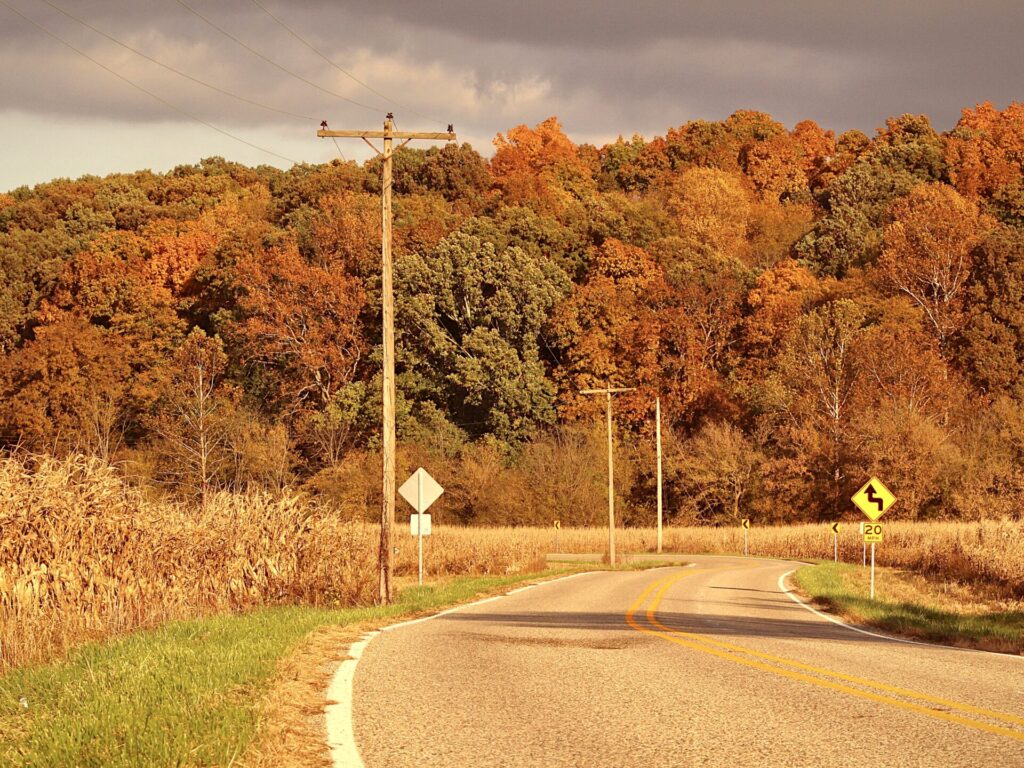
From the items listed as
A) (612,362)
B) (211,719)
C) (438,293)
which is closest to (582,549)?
(612,362)

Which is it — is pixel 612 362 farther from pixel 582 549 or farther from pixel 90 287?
pixel 90 287

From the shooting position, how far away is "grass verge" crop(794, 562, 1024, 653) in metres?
17.2

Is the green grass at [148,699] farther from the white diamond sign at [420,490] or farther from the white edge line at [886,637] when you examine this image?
the white diamond sign at [420,490]

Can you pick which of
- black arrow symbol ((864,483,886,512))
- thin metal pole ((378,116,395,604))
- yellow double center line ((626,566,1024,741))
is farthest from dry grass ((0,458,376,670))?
black arrow symbol ((864,483,886,512))

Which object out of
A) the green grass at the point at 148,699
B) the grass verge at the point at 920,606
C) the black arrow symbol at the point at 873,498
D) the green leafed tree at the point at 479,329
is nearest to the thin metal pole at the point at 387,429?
the green grass at the point at 148,699

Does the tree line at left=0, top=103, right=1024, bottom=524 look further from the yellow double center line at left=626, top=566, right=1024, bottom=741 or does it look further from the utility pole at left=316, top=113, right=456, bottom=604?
the yellow double center line at left=626, top=566, right=1024, bottom=741

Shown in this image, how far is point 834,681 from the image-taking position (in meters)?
10.5

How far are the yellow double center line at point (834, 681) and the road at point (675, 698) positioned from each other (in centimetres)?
2

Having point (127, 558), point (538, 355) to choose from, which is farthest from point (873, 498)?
point (538, 355)

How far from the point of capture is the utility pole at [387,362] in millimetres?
21188

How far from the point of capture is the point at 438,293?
6938 centimetres

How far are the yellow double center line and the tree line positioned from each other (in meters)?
45.7

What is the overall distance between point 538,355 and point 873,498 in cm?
4590

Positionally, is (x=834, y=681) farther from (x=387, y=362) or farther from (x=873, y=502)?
(x=873, y=502)
